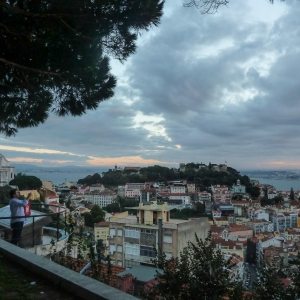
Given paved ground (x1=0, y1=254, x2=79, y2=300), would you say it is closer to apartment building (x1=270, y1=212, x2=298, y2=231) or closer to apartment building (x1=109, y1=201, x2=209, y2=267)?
apartment building (x1=109, y1=201, x2=209, y2=267)

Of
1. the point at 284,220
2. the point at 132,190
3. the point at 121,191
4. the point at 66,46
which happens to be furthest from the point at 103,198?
the point at 66,46

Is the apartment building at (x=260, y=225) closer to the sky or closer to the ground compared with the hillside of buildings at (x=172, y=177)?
closer to the ground

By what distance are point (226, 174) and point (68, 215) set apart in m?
60.8

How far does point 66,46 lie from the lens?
4.36 meters

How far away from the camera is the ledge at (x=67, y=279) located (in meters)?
2.31

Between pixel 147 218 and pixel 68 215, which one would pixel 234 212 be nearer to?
pixel 147 218

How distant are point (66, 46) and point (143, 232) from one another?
8.42 m

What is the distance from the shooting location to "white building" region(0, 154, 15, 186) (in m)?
16.8

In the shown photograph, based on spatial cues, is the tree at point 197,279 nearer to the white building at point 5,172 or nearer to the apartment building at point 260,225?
the white building at point 5,172

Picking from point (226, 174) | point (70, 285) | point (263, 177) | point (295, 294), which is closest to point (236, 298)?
point (295, 294)

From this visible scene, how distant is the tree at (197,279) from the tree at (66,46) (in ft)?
8.65

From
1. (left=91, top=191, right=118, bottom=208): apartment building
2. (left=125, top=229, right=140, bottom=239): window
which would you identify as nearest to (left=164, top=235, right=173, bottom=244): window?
(left=125, top=229, right=140, bottom=239): window

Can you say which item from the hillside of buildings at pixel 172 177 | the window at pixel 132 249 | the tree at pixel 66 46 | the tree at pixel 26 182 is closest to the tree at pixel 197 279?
the tree at pixel 66 46

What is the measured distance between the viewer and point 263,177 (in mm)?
74438
